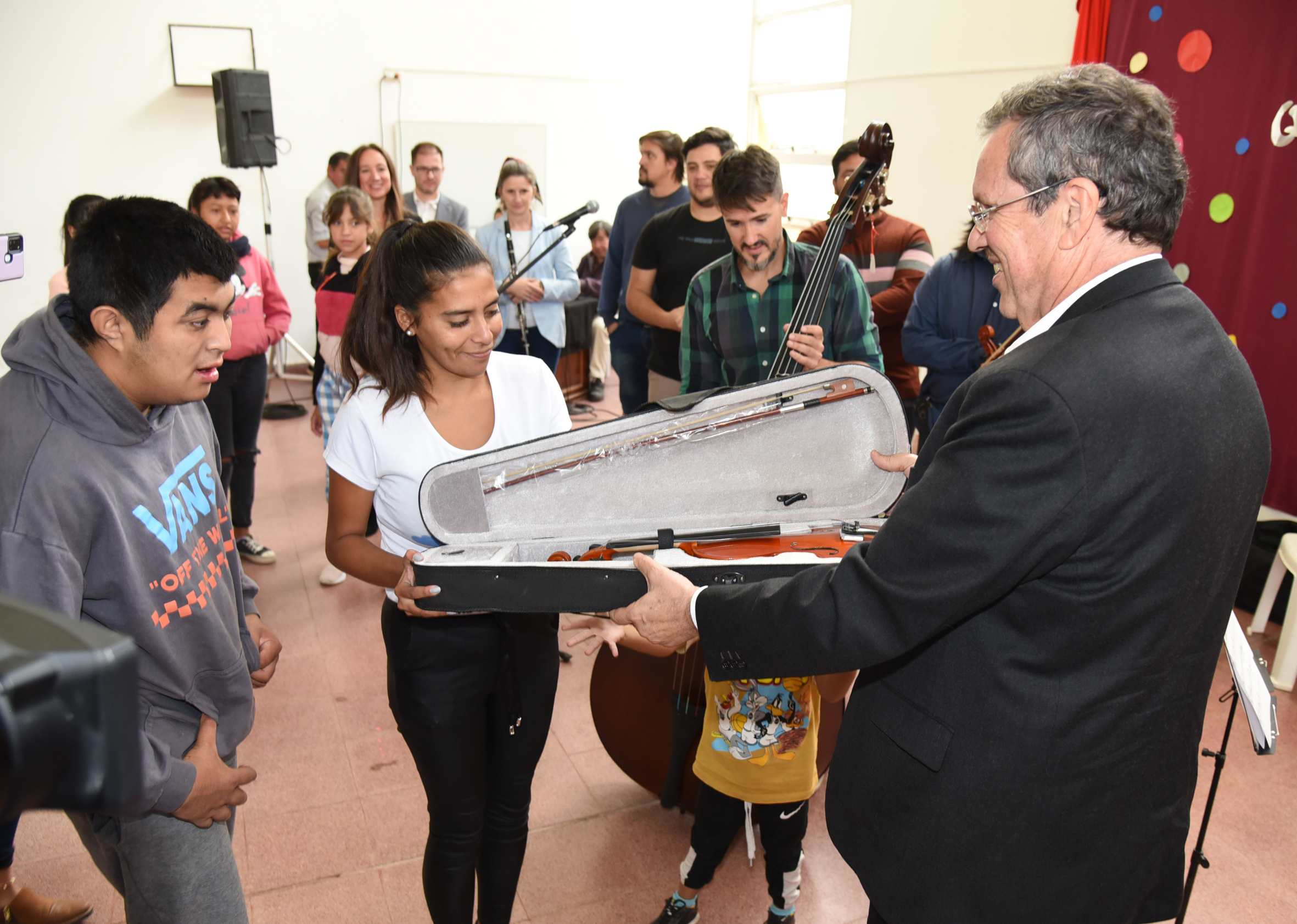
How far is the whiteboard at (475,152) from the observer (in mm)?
7578

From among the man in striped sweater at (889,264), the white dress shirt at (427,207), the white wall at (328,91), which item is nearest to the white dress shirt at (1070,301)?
the man in striped sweater at (889,264)

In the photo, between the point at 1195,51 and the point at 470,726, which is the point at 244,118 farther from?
the point at 470,726

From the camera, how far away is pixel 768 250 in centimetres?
249

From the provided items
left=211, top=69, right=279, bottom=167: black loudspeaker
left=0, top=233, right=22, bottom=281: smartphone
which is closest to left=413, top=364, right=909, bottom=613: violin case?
left=0, top=233, right=22, bottom=281: smartphone

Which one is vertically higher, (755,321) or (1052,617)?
(755,321)

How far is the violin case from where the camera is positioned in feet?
5.32

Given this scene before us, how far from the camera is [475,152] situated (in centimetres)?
774

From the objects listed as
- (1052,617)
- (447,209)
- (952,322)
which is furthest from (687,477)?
(447,209)

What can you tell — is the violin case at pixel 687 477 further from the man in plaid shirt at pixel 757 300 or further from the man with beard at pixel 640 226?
the man with beard at pixel 640 226

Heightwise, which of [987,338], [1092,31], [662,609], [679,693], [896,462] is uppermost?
[1092,31]

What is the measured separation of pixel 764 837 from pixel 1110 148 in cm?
150

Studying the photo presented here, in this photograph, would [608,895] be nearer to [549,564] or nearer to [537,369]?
[549,564]

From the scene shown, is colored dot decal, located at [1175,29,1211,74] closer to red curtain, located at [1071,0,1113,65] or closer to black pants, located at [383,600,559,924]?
red curtain, located at [1071,0,1113,65]

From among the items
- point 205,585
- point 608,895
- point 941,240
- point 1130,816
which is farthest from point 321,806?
point 941,240
